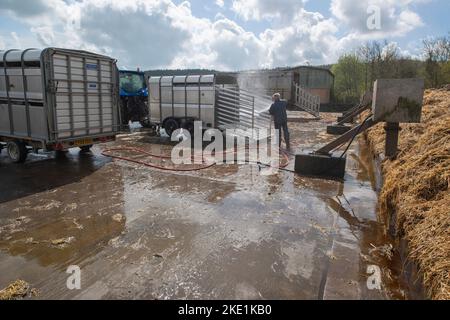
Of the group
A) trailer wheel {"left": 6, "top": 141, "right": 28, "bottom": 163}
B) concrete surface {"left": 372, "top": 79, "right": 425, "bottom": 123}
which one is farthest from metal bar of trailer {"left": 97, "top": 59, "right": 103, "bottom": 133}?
concrete surface {"left": 372, "top": 79, "right": 425, "bottom": 123}

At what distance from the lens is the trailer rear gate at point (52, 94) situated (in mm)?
6922

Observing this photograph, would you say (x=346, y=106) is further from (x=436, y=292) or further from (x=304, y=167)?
(x=436, y=292)

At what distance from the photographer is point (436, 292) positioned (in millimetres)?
2271

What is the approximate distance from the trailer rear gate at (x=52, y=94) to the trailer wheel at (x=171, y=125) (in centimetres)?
375

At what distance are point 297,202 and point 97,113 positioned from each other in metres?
5.69

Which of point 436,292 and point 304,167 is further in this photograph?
point 304,167

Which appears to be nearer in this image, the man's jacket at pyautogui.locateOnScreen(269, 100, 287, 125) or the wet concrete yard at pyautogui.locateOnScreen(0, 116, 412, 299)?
the wet concrete yard at pyautogui.locateOnScreen(0, 116, 412, 299)

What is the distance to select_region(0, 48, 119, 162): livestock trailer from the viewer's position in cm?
694

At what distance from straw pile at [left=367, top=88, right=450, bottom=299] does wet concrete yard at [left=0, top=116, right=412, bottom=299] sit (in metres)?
0.42

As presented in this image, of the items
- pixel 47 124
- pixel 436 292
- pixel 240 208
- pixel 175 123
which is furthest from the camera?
pixel 175 123

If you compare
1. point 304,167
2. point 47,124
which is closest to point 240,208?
point 304,167

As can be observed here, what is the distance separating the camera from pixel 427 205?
3.28 meters

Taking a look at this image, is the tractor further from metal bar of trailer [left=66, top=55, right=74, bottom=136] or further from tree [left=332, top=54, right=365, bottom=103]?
tree [left=332, top=54, right=365, bottom=103]

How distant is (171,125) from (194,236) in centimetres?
838
